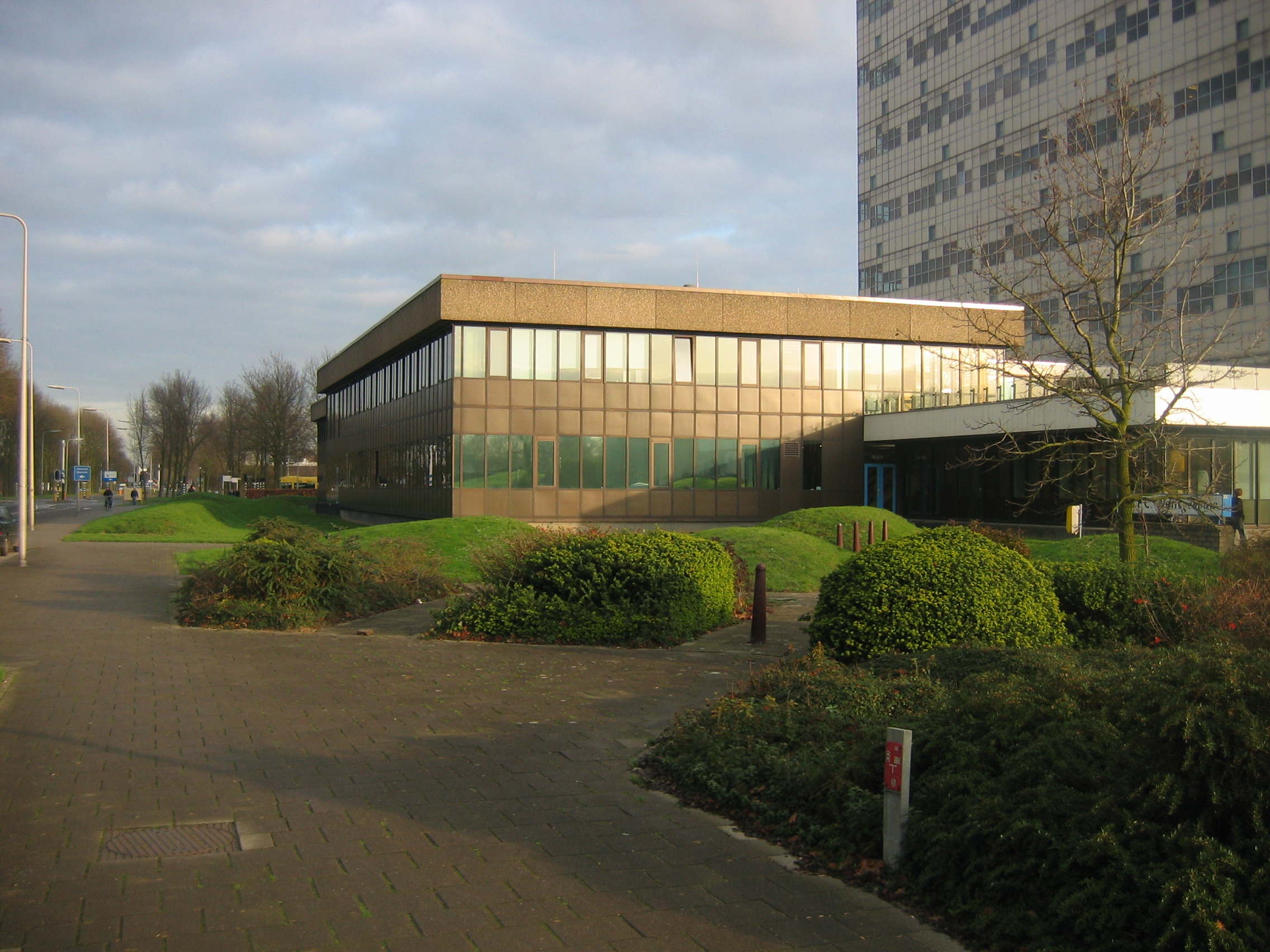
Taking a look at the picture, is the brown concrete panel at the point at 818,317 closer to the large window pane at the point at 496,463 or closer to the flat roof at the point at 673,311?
the flat roof at the point at 673,311

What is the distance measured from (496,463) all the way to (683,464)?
6.79 m

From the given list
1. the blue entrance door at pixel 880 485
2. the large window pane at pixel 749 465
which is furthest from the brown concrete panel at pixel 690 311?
the blue entrance door at pixel 880 485

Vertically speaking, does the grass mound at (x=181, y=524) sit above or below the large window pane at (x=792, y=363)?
below

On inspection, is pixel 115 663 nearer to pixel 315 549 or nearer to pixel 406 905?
pixel 315 549

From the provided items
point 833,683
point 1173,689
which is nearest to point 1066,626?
point 833,683

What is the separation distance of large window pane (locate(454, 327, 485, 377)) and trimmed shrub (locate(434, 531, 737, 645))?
73.8ft

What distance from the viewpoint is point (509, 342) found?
117 feet

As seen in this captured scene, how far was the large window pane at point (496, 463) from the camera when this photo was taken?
117 ft

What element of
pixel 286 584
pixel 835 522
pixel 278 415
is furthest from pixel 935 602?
pixel 278 415

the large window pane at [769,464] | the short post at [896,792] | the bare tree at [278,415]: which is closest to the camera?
the short post at [896,792]

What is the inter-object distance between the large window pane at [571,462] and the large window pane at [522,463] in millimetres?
1068

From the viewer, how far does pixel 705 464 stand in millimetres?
37844

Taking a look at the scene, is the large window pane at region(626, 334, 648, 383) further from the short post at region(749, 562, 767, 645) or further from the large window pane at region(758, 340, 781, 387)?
the short post at region(749, 562, 767, 645)

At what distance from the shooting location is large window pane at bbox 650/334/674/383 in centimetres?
3703
